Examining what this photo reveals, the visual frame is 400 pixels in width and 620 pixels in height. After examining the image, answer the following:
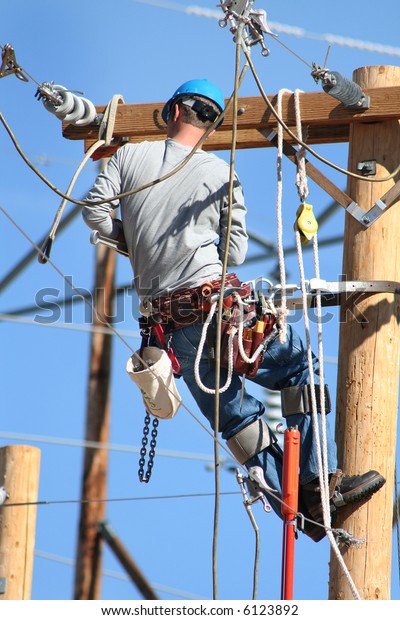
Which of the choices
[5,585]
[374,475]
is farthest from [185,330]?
[5,585]

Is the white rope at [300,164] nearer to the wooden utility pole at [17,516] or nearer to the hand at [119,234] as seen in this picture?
the hand at [119,234]

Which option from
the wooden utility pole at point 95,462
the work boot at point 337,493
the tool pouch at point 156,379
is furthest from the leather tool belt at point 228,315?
the wooden utility pole at point 95,462

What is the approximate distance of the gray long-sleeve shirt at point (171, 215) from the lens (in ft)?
20.0

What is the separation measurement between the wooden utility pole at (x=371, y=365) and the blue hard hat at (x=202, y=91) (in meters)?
0.70

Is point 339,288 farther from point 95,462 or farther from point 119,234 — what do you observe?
point 95,462

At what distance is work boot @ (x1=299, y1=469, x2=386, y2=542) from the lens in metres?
6.09

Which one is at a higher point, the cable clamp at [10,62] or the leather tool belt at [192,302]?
the cable clamp at [10,62]

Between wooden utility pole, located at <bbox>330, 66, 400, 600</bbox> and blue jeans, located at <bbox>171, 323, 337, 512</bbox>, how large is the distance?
0.19m

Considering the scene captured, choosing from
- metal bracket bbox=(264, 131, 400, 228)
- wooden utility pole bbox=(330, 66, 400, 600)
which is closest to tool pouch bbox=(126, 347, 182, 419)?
wooden utility pole bbox=(330, 66, 400, 600)

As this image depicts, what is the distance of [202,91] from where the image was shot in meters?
6.22

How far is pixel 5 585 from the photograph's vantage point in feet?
26.7
